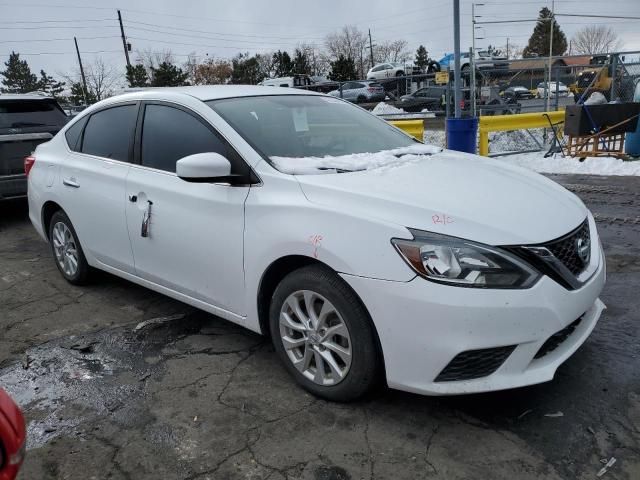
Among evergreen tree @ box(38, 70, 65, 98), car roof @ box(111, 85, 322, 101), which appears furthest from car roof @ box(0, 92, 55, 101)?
evergreen tree @ box(38, 70, 65, 98)

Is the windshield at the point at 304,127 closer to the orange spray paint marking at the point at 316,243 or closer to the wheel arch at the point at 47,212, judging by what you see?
the orange spray paint marking at the point at 316,243

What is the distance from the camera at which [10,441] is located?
62.1 inches

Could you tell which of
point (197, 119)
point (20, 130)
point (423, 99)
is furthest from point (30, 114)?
point (423, 99)

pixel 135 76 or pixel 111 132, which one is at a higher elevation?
pixel 135 76

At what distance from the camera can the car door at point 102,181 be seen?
12.8 feet

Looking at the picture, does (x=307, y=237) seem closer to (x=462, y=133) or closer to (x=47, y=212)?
(x=47, y=212)

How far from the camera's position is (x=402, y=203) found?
101 inches

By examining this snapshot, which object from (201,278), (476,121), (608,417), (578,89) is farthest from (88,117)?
(578,89)

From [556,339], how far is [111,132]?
338 centimetres

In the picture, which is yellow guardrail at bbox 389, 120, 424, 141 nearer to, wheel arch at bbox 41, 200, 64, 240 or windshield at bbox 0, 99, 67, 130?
windshield at bbox 0, 99, 67, 130

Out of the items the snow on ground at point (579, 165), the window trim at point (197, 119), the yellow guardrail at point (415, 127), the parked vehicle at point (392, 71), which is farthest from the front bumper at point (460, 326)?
→ the parked vehicle at point (392, 71)

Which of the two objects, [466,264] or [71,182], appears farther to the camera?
[71,182]

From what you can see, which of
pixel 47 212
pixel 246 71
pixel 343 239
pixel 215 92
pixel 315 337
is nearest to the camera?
pixel 343 239

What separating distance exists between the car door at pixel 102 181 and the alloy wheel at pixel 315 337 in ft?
5.05
